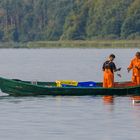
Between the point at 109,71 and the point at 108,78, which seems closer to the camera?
the point at 109,71

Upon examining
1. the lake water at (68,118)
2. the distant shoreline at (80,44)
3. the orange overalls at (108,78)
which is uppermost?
the distant shoreline at (80,44)

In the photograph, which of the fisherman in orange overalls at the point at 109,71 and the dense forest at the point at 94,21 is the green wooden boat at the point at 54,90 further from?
the dense forest at the point at 94,21

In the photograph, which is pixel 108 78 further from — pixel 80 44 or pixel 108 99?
pixel 80 44

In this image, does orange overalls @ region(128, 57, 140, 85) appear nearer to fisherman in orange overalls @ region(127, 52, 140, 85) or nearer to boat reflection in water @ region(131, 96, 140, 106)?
fisherman in orange overalls @ region(127, 52, 140, 85)

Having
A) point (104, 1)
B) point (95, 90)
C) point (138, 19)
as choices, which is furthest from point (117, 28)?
point (95, 90)

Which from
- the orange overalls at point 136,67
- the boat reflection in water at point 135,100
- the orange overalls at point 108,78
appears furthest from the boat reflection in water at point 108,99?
the orange overalls at point 136,67

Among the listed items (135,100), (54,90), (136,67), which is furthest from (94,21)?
(135,100)

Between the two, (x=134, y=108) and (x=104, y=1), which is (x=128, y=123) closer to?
(x=134, y=108)

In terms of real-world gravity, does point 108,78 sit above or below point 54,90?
above

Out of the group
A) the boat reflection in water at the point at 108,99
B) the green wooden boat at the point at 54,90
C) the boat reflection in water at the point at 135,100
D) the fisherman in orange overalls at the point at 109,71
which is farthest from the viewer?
the green wooden boat at the point at 54,90

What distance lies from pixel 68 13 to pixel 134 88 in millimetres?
148468

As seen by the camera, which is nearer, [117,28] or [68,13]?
[117,28]

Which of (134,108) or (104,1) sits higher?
(104,1)

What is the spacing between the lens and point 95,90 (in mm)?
40906
